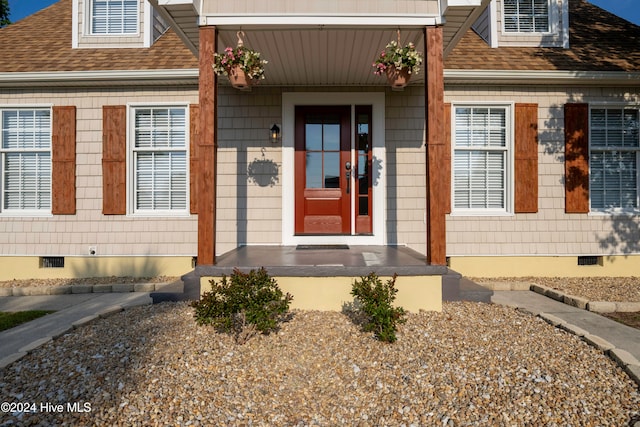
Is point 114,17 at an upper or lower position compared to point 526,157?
upper

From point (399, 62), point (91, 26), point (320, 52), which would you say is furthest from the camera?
point (91, 26)

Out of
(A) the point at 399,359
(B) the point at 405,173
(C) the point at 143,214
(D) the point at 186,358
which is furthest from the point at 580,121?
(C) the point at 143,214

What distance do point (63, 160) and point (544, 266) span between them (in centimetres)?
707

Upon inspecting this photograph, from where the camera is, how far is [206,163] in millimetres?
3506

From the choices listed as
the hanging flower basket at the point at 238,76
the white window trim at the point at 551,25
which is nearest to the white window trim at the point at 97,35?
the hanging flower basket at the point at 238,76

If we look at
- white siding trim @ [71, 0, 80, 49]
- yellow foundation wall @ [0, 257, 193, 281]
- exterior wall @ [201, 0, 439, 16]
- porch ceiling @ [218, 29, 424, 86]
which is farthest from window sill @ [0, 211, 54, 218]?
exterior wall @ [201, 0, 439, 16]

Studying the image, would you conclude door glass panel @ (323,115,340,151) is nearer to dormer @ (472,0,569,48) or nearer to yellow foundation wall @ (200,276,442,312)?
A: yellow foundation wall @ (200,276,442,312)

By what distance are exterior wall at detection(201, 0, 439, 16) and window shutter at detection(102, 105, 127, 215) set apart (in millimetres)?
2656

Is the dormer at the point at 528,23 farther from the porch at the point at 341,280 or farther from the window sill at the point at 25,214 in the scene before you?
the window sill at the point at 25,214

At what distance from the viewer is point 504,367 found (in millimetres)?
2414

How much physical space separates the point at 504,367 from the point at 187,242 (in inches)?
174

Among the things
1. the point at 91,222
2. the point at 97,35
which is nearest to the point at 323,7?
the point at 91,222

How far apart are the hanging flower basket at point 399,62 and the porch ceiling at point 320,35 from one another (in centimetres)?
28

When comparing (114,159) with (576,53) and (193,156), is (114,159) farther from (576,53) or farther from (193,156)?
(576,53)
